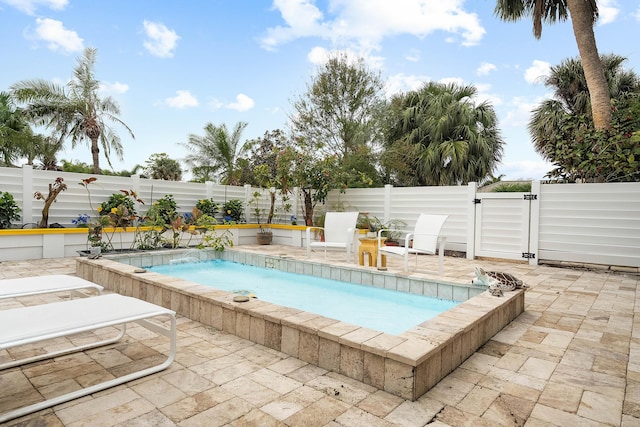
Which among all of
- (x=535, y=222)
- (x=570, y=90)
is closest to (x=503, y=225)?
(x=535, y=222)

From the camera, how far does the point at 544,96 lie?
14.1m

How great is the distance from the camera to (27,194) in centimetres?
698

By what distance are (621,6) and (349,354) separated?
10.9 metres

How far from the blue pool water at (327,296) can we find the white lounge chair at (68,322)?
215cm

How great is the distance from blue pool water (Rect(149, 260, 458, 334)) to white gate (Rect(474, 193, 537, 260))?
11.2 feet

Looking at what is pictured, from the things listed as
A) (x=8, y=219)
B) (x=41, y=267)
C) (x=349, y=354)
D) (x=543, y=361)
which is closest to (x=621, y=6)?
(x=543, y=361)

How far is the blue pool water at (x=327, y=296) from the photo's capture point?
3.97 m

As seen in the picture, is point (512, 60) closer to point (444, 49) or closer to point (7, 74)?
point (444, 49)

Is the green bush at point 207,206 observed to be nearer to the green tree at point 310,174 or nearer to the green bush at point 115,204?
the green bush at point 115,204

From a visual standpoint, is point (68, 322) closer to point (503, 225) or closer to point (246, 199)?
point (503, 225)

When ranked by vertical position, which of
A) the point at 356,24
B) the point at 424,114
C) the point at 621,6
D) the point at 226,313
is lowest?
the point at 226,313

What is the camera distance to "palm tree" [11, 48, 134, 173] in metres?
13.4

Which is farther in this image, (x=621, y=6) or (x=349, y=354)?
(x=621, y=6)

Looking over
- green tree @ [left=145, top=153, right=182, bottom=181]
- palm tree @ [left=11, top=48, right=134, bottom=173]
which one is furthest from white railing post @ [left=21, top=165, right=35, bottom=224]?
green tree @ [left=145, top=153, right=182, bottom=181]
